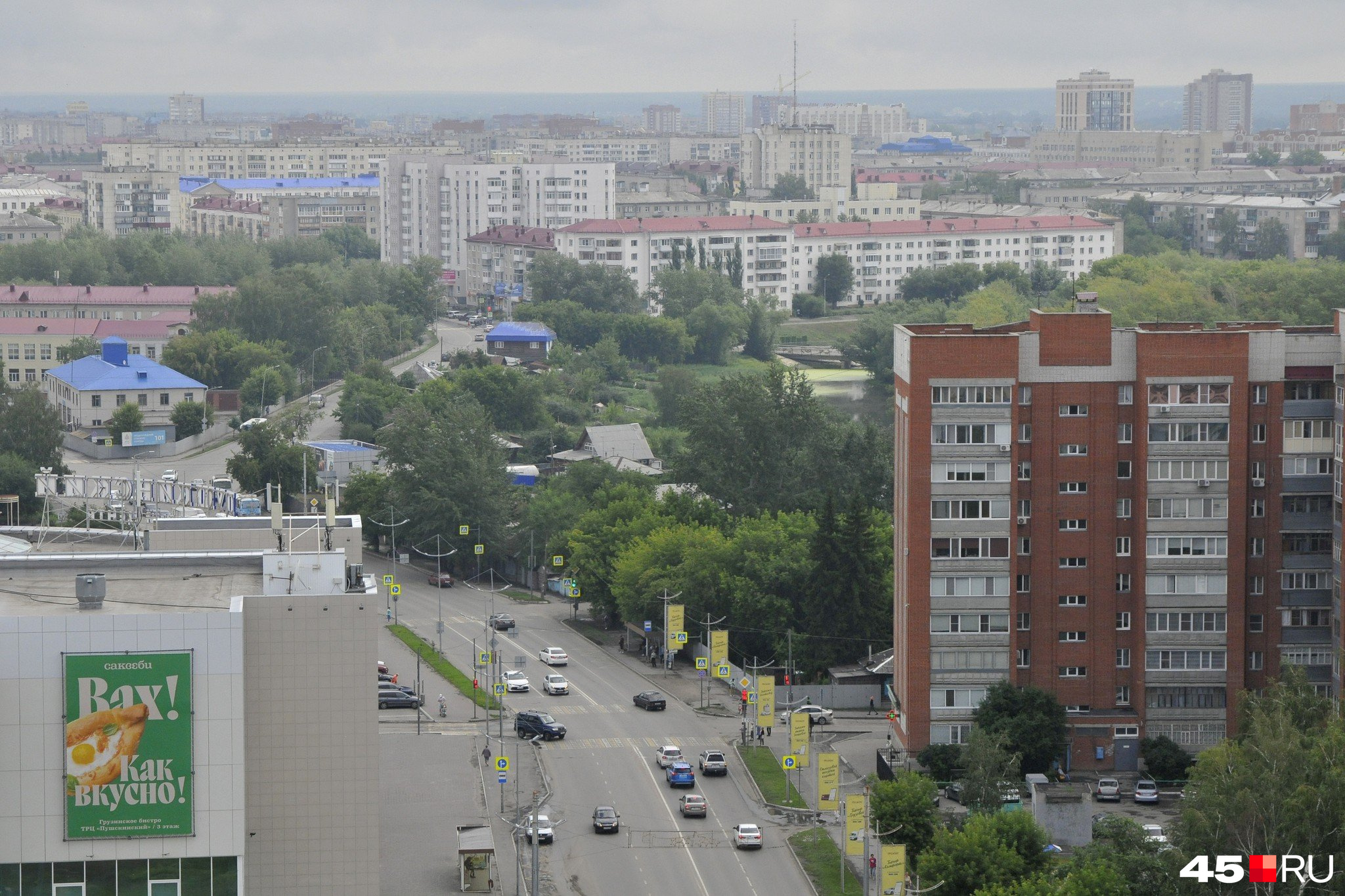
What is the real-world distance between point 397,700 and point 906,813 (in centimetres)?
1990

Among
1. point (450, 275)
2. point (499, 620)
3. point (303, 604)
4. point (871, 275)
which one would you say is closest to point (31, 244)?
point (450, 275)

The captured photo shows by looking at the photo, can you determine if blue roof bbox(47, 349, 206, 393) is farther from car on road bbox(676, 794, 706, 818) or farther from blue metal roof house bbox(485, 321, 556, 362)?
car on road bbox(676, 794, 706, 818)

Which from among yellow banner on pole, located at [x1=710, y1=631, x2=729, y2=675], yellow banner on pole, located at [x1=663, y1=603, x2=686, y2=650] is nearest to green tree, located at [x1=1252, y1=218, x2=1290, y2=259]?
yellow banner on pole, located at [x1=663, y1=603, x2=686, y2=650]

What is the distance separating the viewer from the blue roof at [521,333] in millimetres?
129750

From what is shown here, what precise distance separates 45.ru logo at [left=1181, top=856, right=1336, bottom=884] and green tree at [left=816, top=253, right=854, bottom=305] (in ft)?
427

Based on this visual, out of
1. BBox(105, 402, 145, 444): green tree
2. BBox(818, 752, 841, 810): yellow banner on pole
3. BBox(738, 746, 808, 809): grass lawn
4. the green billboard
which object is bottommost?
BBox(738, 746, 808, 809): grass lawn

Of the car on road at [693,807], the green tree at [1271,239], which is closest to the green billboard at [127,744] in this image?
the car on road at [693,807]

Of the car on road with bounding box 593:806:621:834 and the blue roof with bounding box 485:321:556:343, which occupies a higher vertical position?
the blue roof with bounding box 485:321:556:343

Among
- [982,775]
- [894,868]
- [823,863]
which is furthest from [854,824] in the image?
[982,775]

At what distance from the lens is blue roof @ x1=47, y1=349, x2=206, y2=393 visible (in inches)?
4220

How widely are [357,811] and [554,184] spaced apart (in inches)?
6022

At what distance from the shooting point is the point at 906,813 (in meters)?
44.9

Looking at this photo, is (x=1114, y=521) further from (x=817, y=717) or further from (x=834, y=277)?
(x=834, y=277)

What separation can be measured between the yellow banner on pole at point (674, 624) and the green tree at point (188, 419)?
159 ft
